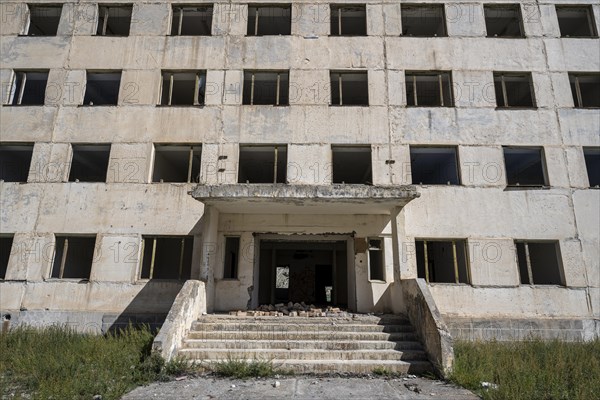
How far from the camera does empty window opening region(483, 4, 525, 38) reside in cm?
1418

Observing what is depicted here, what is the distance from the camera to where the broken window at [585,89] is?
1322 cm

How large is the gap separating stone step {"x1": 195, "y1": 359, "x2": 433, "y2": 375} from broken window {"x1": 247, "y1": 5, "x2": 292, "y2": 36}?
451 inches

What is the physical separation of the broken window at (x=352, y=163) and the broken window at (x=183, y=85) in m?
5.30

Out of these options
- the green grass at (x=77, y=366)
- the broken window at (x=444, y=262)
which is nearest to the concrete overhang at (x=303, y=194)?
the broken window at (x=444, y=262)

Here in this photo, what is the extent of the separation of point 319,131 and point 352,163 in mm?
2323

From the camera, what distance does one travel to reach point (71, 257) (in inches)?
503

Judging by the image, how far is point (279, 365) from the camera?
7.56 meters

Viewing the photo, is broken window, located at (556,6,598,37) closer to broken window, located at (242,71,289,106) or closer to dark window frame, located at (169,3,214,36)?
broken window, located at (242,71,289,106)

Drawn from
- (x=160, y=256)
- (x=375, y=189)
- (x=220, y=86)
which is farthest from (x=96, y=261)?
(x=375, y=189)

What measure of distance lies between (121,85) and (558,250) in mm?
15475

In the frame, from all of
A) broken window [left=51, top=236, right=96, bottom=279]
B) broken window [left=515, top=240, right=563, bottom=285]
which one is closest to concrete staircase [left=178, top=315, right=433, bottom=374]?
broken window [left=515, top=240, right=563, bottom=285]

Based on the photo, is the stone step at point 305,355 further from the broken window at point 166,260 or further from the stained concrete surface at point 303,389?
the broken window at point 166,260

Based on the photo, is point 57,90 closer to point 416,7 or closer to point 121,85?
point 121,85

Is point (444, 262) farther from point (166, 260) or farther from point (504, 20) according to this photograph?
point (166, 260)
